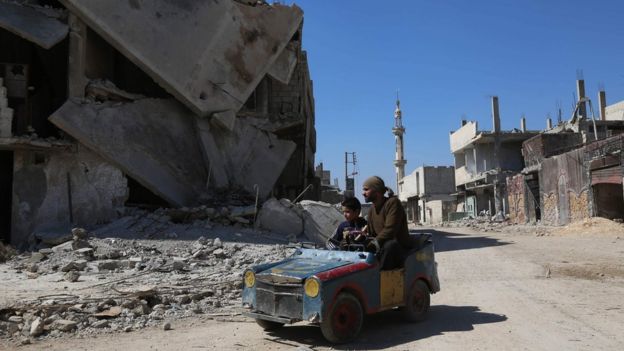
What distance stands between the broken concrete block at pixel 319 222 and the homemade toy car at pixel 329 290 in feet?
29.0

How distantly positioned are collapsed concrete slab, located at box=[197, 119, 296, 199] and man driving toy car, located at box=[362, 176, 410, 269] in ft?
36.7

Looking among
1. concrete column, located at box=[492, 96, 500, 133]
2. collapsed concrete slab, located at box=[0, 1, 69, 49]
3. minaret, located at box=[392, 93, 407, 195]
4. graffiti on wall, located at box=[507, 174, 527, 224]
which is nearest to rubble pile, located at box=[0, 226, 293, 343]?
collapsed concrete slab, located at box=[0, 1, 69, 49]

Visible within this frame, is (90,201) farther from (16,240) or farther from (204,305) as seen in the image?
(204,305)

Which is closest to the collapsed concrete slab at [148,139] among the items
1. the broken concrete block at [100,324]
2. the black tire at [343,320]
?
the broken concrete block at [100,324]

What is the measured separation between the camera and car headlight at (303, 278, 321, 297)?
5141mm

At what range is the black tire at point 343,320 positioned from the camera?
5230mm

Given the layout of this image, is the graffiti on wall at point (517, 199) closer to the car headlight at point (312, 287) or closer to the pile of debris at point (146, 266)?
the pile of debris at point (146, 266)

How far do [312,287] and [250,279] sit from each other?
3.18ft

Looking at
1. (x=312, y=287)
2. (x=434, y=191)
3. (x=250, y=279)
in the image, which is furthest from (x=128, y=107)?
(x=434, y=191)

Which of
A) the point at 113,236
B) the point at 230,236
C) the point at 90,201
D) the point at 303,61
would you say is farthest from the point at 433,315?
the point at 303,61

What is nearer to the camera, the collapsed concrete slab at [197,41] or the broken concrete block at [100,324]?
the broken concrete block at [100,324]

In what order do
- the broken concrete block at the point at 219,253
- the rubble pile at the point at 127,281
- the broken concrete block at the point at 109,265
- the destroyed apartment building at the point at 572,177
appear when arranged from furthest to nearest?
the destroyed apartment building at the point at 572,177 → the broken concrete block at the point at 219,253 → the broken concrete block at the point at 109,265 → the rubble pile at the point at 127,281

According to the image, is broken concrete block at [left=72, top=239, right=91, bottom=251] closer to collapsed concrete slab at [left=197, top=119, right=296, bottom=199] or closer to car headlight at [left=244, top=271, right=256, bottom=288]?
collapsed concrete slab at [left=197, top=119, right=296, bottom=199]

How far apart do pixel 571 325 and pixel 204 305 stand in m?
5.19
